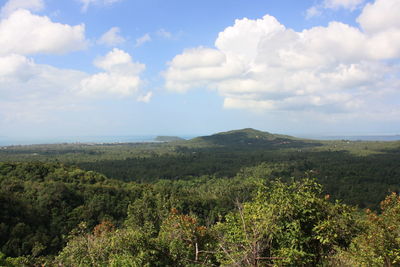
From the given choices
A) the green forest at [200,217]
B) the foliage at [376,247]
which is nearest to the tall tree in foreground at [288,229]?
the green forest at [200,217]

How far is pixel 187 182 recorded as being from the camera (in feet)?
348

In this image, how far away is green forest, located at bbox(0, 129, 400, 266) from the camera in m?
10.2

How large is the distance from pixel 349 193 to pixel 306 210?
82.9 meters

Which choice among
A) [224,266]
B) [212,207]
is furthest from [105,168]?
[224,266]

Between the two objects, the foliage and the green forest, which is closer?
the green forest

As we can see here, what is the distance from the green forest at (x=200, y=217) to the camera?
1025cm

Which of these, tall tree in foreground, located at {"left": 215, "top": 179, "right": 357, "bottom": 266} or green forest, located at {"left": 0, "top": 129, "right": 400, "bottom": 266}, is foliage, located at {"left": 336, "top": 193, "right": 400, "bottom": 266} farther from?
tall tree in foreground, located at {"left": 215, "top": 179, "right": 357, "bottom": 266}

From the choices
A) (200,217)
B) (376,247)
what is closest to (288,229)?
(376,247)

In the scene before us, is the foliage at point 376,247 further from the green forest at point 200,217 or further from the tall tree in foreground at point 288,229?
the tall tree in foreground at point 288,229

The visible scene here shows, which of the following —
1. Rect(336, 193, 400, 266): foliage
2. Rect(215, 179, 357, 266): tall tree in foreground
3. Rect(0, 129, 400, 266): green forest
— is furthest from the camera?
Rect(336, 193, 400, 266): foliage

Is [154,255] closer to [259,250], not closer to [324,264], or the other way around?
[259,250]

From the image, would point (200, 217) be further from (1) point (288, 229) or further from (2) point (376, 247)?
(1) point (288, 229)

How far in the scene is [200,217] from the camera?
63938 mm

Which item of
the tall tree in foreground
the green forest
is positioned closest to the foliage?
the green forest
